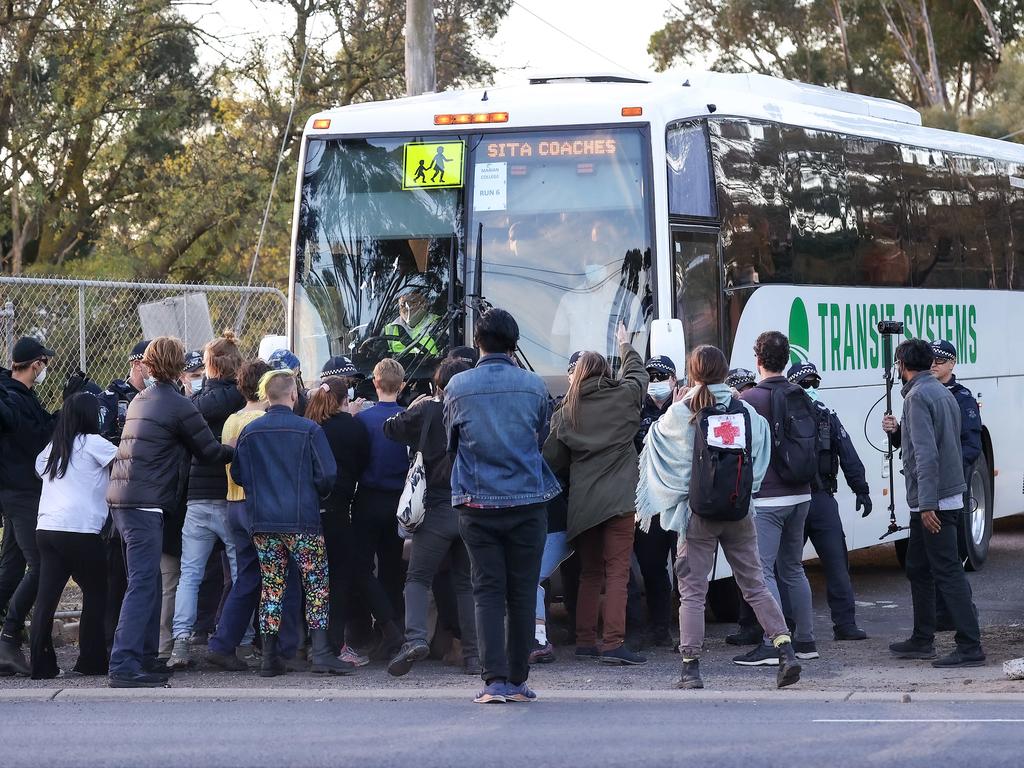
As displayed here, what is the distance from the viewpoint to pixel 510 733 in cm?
719

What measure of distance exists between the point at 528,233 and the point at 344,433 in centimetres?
219

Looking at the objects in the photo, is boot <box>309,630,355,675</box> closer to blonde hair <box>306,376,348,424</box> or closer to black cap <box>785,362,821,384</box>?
blonde hair <box>306,376,348,424</box>

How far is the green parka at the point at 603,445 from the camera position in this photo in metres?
9.15

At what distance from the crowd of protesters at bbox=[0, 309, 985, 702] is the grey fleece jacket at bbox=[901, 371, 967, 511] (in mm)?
13

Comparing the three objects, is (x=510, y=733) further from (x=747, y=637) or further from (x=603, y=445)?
(x=747, y=637)

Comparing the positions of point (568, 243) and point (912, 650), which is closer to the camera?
point (912, 650)

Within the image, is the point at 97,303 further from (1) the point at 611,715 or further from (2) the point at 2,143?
(2) the point at 2,143

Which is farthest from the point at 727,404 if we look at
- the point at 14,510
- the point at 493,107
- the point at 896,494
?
the point at 896,494

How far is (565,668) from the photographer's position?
9.34m

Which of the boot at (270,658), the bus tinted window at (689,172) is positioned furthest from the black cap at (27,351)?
the bus tinted window at (689,172)

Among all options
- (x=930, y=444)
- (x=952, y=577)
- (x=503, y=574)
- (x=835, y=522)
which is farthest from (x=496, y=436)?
(x=835, y=522)

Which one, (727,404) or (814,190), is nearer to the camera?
(727,404)

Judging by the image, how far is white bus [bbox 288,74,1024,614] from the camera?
10.4 metres

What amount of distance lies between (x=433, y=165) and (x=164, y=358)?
3.02 metres
